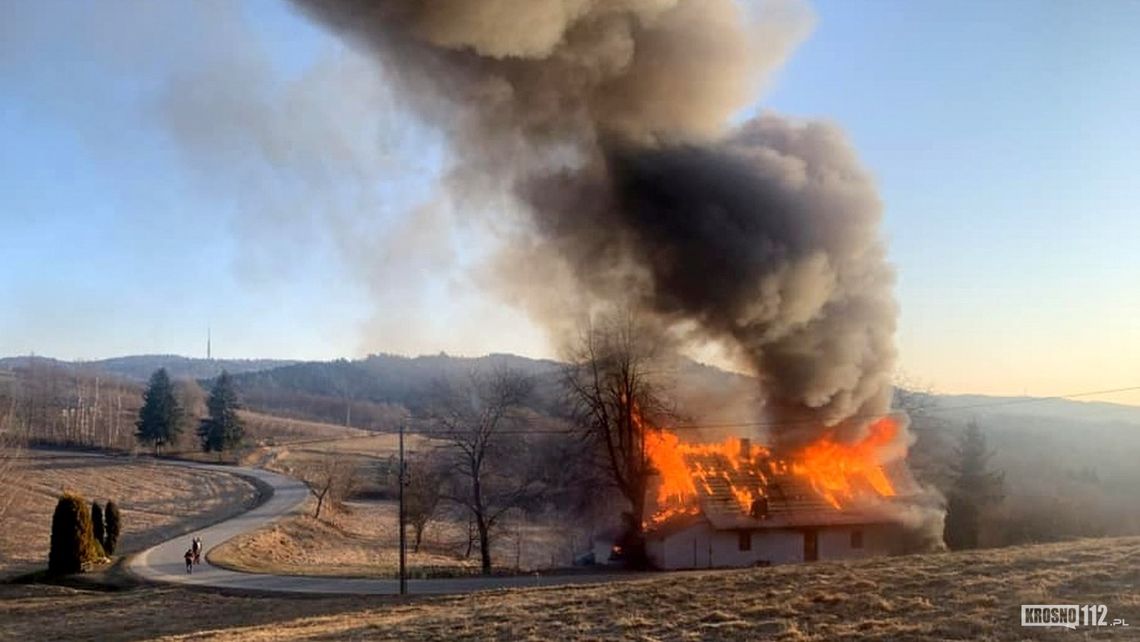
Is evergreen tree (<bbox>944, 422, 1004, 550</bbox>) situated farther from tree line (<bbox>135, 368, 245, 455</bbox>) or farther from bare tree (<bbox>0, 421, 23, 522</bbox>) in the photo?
tree line (<bbox>135, 368, 245, 455</bbox>)

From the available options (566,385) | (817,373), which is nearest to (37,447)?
(566,385)

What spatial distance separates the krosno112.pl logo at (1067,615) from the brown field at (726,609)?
0.19 m

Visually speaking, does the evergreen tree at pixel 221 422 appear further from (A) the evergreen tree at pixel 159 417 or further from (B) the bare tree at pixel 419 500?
(B) the bare tree at pixel 419 500

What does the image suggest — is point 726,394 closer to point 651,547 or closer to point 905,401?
point 651,547

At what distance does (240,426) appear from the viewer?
3007 inches

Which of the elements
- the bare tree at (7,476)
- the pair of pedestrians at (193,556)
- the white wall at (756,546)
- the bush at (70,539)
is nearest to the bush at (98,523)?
the bush at (70,539)

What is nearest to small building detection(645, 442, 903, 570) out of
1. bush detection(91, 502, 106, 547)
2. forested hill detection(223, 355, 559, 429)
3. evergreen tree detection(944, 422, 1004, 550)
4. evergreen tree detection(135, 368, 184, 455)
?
evergreen tree detection(944, 422, 1004, 550)

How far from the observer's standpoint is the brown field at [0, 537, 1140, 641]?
12352mm

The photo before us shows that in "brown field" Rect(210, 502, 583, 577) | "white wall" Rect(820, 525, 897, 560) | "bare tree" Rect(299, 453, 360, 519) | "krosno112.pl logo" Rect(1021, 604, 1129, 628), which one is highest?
"krosno112.pl logo" Rect(1021, 604, 1129, 628)

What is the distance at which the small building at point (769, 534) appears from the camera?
95.2 ft

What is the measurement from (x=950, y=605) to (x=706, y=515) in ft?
53.2

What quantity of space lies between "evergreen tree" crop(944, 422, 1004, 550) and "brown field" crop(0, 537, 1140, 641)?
52.7 feet

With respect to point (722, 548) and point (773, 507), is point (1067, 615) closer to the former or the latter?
point (722, 548)

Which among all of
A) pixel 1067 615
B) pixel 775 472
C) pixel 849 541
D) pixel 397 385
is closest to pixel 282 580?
pixel 775 472
